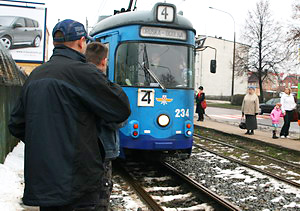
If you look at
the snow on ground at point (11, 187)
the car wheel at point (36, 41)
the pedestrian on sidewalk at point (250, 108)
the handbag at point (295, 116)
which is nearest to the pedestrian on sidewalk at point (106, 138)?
the snow on ground at point (11, 187)

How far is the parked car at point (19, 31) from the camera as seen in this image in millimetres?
16719

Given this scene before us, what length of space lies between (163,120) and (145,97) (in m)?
0.53

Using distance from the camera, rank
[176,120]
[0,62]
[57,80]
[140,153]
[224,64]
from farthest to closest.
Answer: [224,64] < [140,153] < [176,120] < [0,62] < [57,80]

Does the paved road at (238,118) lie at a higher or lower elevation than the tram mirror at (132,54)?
lower

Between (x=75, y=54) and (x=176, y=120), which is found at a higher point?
(x=75, y=54)

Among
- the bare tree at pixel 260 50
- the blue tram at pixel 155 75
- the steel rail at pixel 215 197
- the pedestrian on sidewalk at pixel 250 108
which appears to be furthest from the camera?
the bare tree at pixel 260 50

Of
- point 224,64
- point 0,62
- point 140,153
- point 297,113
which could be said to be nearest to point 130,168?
point 140,153

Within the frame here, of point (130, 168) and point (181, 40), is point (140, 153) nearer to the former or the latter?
point (130, 168)

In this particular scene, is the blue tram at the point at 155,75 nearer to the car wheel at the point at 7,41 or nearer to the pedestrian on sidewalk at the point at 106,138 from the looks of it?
the pedestrian on sidewalk at the point at 106,138

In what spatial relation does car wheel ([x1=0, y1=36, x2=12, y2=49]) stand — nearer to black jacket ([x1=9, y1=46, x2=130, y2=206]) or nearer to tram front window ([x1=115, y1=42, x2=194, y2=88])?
tram front window ([x1=115, y1=42, x2=194, y2=88])

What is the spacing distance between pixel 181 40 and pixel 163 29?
0.41 meters

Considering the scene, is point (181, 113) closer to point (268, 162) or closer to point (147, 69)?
point (147, 69)

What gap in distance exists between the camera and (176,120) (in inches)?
249

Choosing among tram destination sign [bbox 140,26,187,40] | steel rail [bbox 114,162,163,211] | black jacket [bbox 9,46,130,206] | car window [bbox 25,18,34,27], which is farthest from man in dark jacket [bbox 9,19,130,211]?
car window [bbox 25,18,34,27]
